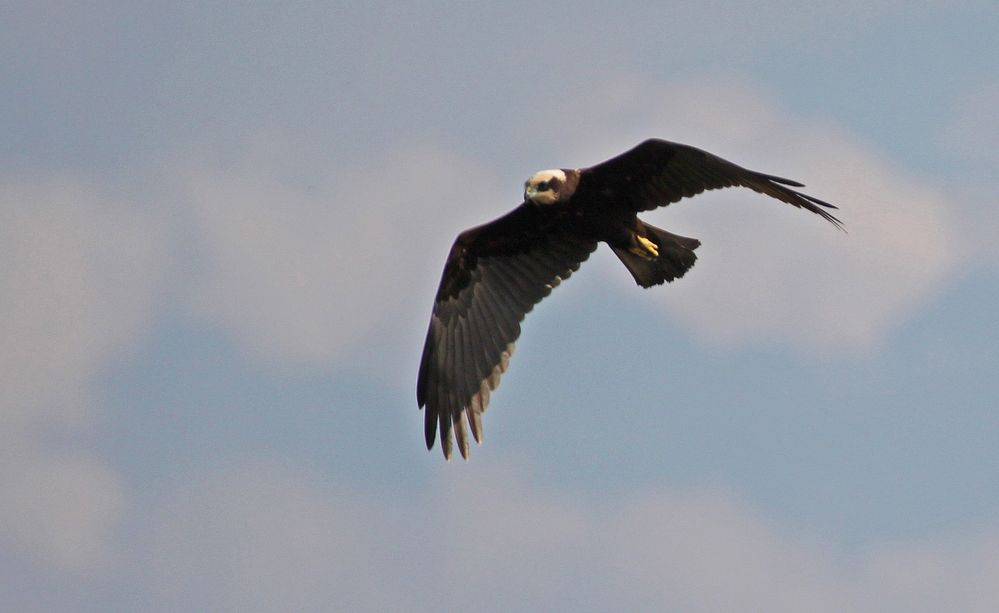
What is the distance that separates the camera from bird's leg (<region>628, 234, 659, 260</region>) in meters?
13.2

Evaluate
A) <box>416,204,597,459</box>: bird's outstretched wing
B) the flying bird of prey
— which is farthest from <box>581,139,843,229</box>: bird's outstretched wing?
<box>416,204,597,459</box>: bird's outstretched wing

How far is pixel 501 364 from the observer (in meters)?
14.2

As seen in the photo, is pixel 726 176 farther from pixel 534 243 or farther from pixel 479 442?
pixel 479 442

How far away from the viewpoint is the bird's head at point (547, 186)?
41.9 feet

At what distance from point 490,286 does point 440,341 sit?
0.72 meters

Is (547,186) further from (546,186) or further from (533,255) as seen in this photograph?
(533,255)

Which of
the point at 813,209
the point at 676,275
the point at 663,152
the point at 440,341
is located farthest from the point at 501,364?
the point at 813,209

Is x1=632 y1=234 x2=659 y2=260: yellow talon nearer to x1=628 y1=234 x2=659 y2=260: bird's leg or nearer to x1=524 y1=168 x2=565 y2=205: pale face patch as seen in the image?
x1=628 y1=234 x2=659 y2=260: bird's leg

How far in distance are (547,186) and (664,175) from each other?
972 millimetres

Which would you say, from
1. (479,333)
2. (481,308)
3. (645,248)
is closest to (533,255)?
(481,308)

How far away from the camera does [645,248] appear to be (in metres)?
13.2

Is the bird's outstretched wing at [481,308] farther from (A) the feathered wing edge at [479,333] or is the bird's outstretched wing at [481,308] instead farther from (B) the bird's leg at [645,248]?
(B) the bird's leg at [645,248]

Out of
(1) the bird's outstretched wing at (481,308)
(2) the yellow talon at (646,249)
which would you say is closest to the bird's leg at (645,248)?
(2) the yellow talon at (646,249)

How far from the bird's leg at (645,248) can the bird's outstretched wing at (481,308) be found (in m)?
0.66
